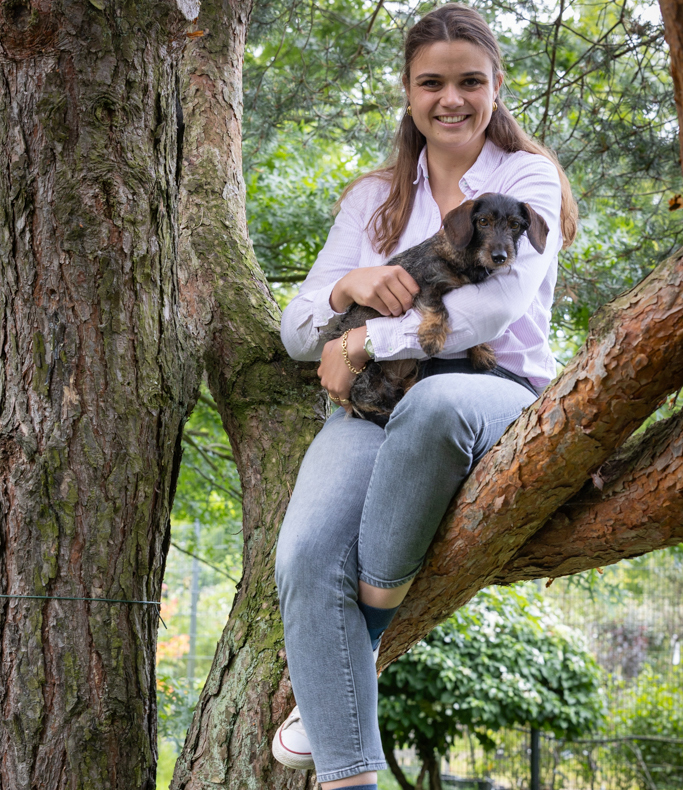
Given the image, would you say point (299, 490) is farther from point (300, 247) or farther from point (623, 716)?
point (623, 716)

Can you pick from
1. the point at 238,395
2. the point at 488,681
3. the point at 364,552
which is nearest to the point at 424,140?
the point at 238,395

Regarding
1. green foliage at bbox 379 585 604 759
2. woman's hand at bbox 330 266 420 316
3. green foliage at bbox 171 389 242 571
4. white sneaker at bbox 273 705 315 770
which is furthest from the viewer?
green foliage at bbox 379 585 604 759

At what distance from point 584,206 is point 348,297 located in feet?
Result: 11.0

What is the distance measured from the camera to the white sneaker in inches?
80.4

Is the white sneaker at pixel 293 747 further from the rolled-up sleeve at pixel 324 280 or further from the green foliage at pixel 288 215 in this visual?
the green foliage at pixel 288 215

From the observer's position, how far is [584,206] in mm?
5188

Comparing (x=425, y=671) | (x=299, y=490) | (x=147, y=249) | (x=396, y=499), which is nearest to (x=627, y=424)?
(x=396, y=499)

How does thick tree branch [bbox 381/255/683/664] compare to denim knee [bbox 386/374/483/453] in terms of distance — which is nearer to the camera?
thick tree branch [bbox 381/255/683/664]

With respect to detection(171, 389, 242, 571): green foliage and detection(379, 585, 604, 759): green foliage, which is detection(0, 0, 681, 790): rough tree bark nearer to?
detection(171, 389, 242, 571): green foliage

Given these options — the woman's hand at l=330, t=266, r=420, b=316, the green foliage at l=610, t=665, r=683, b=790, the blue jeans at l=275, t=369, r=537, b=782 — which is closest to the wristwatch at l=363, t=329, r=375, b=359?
the woman's hand at l=330, t=266, r=420, b=316

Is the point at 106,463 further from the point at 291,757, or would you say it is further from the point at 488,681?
the point at 488,681

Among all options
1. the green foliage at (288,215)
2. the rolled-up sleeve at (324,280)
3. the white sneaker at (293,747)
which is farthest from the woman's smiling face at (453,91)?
the green foliage at (288,215)

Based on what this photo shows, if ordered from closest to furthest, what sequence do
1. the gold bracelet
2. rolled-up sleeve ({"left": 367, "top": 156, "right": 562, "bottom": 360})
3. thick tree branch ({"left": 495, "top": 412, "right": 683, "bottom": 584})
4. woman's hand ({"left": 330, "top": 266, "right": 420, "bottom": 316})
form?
thick tree branch ({"left": 495, "top": 412, "right": 683, "bottom": 584})
rolled-up sleeve ({"left": 367, "top": 156, "right": 562, "bottom": 360})
woman's hand ({"left": 330, "top": 266, "right": 420, "bottom": 316})
the gold bracelet

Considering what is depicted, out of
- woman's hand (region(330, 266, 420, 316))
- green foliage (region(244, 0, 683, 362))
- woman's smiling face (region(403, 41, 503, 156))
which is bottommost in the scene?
woman's hand (region(330, 266, 420, 316))
